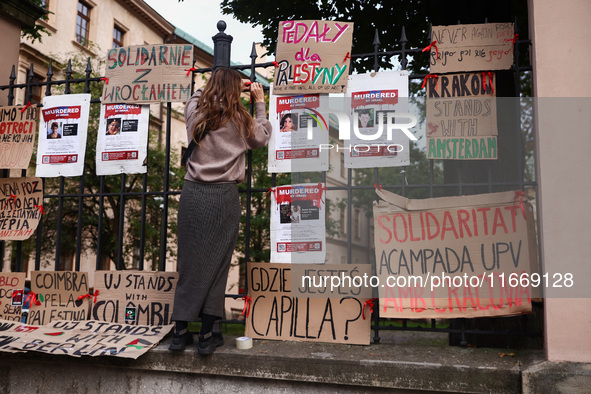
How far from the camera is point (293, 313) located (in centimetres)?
396

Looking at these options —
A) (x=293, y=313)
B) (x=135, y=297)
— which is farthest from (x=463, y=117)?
(x=135, y=297)

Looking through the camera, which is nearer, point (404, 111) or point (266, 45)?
point (404, 111)

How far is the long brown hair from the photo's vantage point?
3734 mm

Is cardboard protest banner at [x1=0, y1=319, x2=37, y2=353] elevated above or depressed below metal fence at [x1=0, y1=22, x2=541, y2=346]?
below

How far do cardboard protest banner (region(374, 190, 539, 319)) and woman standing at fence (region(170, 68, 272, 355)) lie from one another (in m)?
1.07

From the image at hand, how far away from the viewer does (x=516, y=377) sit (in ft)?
10.2

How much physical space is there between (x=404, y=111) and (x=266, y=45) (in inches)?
203

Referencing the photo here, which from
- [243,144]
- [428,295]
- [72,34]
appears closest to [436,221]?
[428,295]

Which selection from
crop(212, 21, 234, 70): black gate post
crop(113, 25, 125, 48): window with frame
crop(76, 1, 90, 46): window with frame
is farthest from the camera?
crop(113, 25, 125, 48): window with frame

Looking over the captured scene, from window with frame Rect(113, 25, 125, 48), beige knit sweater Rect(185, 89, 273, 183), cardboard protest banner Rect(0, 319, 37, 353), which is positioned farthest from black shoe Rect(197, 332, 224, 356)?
window with frame Rect(113, 25, 125, 48)

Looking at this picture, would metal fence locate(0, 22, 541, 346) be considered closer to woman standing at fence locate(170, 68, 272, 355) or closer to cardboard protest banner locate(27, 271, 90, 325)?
cardboard protest banner locate(27, 271, 90, 325)

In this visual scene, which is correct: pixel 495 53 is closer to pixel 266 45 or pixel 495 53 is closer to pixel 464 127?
pixel 464 127

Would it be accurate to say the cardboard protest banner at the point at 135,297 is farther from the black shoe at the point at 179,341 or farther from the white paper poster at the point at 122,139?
the white paper poster at the point at 122,139

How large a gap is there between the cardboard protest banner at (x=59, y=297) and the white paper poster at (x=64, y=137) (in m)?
0.88
